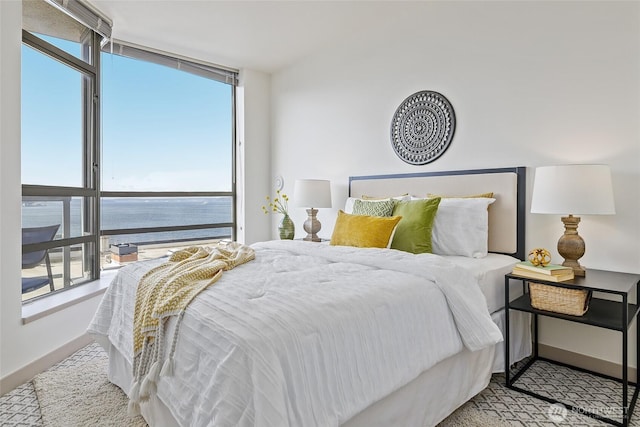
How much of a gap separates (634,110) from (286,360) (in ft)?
7.79

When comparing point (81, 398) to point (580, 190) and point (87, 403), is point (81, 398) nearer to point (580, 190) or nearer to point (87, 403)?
point (87, 403)

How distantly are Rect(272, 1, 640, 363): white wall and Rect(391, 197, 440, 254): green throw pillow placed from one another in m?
0.55

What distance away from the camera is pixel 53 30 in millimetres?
2908

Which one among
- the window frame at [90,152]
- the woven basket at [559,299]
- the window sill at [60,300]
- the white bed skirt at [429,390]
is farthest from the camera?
the window frame at [90,152]

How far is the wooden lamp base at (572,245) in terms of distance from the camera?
2148 mm

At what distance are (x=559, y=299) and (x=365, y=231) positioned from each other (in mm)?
1173

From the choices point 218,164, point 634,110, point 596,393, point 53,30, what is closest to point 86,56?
point 53,30

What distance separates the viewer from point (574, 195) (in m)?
2.02

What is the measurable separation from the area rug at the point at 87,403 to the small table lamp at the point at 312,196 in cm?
201

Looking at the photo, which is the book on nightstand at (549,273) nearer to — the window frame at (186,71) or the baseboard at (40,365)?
the baseboard at (40,365)

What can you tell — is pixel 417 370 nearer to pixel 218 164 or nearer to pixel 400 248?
pixel 400 248

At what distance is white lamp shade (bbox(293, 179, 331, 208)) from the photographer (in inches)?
144

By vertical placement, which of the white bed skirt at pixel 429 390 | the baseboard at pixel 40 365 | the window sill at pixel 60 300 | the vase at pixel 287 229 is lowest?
the baseboard at pixel 40 365

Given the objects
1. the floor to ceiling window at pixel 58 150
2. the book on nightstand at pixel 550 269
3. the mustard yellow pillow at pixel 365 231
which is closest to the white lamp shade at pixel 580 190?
the book on nightstand at pixel 550 269
